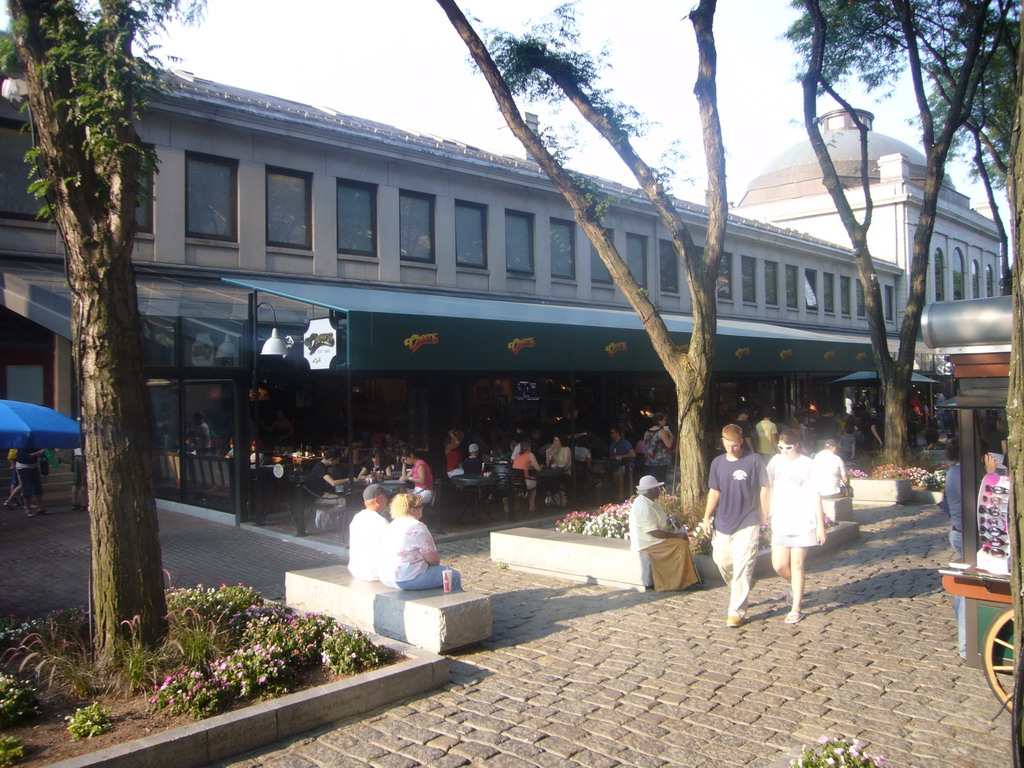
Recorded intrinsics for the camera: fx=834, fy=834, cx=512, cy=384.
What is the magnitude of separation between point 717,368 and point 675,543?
26.1 ft

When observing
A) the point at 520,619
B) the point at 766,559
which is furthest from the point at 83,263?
the point at 766,559

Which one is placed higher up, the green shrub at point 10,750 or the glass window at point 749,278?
the glass window at point 749,278

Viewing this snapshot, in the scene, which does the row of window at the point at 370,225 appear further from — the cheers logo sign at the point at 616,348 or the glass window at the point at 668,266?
the cheers logo sign at the point at 616,348

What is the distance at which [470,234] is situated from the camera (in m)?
21.7

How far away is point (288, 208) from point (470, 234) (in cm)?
512

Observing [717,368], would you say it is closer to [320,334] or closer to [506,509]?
[506,509]

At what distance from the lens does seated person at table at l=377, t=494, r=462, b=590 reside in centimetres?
663

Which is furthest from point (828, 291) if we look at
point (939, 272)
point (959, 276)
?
point (959, 276)

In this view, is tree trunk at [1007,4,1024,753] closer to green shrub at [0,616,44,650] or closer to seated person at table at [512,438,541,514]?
green shrub at [0,616,44,650]

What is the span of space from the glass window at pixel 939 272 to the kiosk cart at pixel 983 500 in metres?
44.1

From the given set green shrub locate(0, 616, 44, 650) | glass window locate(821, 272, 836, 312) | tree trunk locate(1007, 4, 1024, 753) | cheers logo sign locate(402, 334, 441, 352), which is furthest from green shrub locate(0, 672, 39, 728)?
glass window locate(821, 272, 836, 312)

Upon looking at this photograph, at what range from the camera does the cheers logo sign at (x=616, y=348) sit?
45.3 ft

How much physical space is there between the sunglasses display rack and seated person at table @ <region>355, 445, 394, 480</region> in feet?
27.7

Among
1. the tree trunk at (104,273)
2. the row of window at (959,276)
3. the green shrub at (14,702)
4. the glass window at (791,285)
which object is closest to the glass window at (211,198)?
the tree trunk at (104,273)
